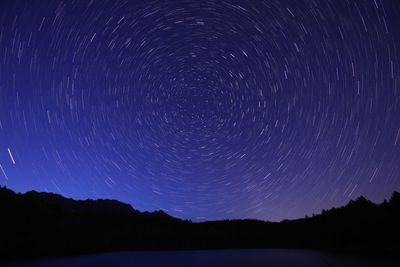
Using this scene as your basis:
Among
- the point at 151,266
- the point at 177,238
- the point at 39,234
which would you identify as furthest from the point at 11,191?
the point at 151,266

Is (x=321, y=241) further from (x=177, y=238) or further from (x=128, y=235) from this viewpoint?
(x=128, y=235)

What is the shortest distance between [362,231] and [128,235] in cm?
3553

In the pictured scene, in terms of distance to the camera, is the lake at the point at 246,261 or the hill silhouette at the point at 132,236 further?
the hill silhouette at the point at 132,236

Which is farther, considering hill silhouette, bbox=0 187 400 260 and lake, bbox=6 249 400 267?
hill silhouette, bbox=0 187 400 260

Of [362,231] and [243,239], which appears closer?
[362,231]

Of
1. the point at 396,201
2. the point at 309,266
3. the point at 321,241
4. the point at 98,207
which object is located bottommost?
the point at 309,266

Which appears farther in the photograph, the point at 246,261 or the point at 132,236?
the point at 132,236

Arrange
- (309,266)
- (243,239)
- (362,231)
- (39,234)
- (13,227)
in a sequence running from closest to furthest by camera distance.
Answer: (309,266)
(13,227)
(39,234)
(362,231)
(243,239)

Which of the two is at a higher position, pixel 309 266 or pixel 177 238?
pixel 177 238

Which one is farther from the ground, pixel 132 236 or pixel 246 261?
pixel 132 236

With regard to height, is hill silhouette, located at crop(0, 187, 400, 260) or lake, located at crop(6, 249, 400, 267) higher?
hill silhouette, located at crop(0, 187, 400, 260)

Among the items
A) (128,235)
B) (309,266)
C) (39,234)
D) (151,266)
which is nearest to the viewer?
(309,266)

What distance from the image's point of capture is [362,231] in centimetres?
4169

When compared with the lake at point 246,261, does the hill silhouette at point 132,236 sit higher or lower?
higher
